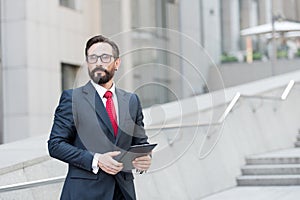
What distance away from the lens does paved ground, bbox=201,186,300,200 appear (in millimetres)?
9023

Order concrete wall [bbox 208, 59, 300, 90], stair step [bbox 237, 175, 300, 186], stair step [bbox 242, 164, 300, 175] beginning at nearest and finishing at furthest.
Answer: stair step [bbox 237, 175, 300, 186]
stair step [bbox 242, 164, 300, 175]
concrete wall [bbox 208, 59, 300, 90]

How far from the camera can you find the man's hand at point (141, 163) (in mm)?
3449

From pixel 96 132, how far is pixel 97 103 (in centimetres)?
15

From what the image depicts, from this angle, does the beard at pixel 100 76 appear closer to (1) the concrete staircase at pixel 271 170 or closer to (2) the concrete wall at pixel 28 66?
(1) the concrete staircase at pixel 271 170

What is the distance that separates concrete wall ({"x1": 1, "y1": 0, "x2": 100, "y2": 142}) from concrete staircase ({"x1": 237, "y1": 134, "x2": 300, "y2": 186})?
8.54m

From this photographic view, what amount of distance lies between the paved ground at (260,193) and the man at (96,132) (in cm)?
574

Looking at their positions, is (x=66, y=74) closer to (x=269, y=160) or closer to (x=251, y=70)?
(x=251, y=70)

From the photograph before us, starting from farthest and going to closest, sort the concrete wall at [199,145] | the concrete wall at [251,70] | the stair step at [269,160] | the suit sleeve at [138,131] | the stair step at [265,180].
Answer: the concrete wall at [251,70], the stair step at [269,160], the stair step at [265,180], the concrete wall at [199,145], the suit sleeve at [138,131]

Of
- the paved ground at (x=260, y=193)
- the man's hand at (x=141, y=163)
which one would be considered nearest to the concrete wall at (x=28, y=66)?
the paved ground at (x=260, y=193)

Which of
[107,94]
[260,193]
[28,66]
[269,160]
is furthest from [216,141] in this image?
[28,66]

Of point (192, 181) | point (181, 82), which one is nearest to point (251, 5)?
point (192, 181)

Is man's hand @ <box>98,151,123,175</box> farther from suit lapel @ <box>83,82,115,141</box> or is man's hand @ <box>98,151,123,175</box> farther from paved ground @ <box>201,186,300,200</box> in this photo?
paved ground @ <box>201,186,300,200</box>

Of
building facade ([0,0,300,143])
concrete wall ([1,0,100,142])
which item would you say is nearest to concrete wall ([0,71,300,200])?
building facade ([0,0,300,143])

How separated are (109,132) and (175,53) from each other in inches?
44.4
